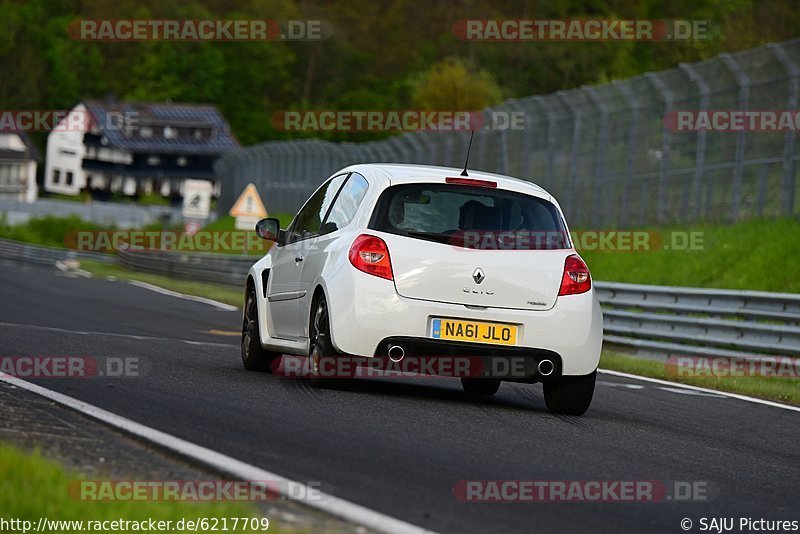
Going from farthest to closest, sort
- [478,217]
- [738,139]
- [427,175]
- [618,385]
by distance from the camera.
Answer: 1. [738,139]
2. [618,385]
3. [427,175]
4. [478,217]

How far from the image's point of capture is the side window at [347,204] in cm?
1059

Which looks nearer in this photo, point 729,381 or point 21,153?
point 729,381

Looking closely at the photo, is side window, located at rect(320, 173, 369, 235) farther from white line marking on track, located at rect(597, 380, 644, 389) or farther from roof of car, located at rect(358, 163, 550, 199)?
white line marking on track, located at rect(597, 380, 644, 389)

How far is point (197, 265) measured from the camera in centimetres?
4059

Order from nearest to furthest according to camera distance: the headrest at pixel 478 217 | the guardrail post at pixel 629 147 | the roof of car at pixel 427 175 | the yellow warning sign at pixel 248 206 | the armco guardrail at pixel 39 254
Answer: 1. the headrest at pixel 478 217
2. the roof of car at pixel 427 175
3. the guardrail post at pixel 629 147
4. the yellow warning sign at pixel 248 206
5. the armco guardrail at pixel 39 254

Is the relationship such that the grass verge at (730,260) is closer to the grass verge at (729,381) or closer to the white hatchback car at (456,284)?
the grass verge at (729,381)

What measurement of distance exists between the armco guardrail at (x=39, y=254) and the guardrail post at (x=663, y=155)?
1685 inches

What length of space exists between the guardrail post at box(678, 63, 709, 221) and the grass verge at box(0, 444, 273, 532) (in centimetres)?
A: 1969

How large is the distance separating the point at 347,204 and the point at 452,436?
9.44ft

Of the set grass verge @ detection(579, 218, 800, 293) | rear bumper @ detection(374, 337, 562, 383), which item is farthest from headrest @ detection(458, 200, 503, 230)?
grass verge @ detection(579, 218, 800, 293)

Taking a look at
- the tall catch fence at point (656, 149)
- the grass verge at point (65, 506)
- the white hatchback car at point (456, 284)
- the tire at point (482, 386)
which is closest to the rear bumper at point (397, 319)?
the white hatchback car at point (456, 284)

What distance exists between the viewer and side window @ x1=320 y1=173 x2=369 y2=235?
417 inches

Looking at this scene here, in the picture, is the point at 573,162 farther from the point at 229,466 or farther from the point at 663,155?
the point at 229,466

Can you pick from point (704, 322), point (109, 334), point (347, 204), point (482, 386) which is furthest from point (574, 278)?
point (704, 322)
